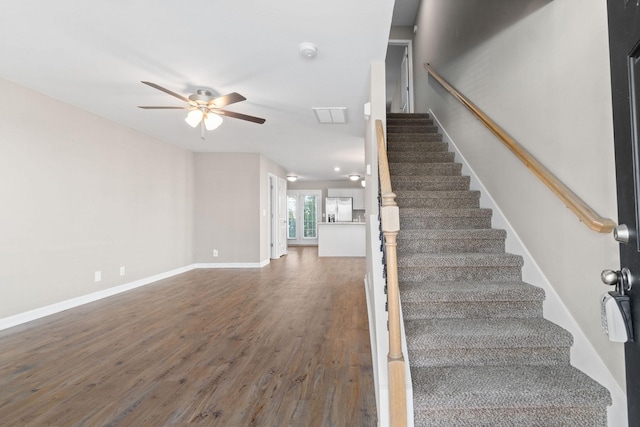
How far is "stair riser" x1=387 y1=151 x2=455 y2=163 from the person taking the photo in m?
3.57

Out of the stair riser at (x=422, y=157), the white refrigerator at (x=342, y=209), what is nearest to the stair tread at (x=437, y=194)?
the stair riser at (x=422, y=157)

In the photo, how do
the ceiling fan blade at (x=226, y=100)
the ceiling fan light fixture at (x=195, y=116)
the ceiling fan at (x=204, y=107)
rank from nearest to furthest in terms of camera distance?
the ceiling fan blade at (x=226, y=100) → the ceiling fan at (x=204, y=107) → the ceiling fan light fixture at (x=195, y=116)

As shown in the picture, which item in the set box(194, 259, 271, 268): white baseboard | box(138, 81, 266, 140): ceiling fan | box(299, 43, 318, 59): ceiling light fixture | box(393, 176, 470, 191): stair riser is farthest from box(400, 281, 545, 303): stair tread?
box(194, 259, 271, 268): white baseboard

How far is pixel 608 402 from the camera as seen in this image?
4.63 feet

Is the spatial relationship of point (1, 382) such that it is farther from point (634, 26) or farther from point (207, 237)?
point (207, 237)

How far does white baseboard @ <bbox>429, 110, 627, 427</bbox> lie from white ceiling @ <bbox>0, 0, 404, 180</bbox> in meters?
1.83

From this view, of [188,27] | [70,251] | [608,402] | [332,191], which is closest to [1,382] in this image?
[70,251]

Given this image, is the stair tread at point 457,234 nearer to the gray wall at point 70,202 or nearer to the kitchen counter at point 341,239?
the gray wall at point 70,202

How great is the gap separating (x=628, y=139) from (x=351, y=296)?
3447 millimetres

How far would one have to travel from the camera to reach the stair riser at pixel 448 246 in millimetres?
2473

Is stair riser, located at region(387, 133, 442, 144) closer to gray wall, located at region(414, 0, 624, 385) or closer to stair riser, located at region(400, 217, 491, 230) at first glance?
gray wall, located at region(414, 0, 624, 385)

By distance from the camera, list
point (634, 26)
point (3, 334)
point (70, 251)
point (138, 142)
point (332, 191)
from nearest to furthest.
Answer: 1. point (634, 26)
2. point (3, 334)
3. point (70, 251)
4. point (138, 142)
5. point (332, 191)

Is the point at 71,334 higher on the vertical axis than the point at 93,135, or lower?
lower

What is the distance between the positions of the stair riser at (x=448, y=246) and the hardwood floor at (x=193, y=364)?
0.90 metres
